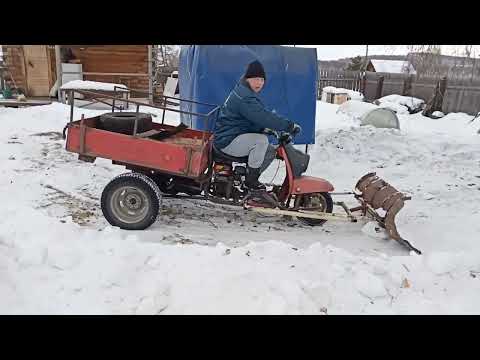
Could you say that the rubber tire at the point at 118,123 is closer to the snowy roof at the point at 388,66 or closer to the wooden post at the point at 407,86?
the wooden post at the point at 407,86

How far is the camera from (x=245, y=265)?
3.38 m

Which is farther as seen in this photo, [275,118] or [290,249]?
[275,118]

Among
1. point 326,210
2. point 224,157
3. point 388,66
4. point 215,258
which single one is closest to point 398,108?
point 326,210

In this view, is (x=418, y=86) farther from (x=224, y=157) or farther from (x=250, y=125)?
(x=224, y=157)

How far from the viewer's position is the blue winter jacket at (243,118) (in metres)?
4.79

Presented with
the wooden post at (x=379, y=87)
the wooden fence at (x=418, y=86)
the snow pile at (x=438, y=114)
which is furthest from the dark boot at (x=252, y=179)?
the wooden post at (x=379, y=87)

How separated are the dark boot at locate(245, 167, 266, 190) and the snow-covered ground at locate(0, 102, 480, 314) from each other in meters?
0.51

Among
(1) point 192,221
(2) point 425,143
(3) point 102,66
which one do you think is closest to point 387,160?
(2) point 425,143

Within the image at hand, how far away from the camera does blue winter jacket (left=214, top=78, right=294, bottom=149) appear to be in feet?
15.7

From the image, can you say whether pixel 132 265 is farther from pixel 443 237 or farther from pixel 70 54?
pixel 70 54

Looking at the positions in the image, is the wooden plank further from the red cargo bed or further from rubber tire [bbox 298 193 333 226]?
rubber tire [bbox 298 193 333 226]

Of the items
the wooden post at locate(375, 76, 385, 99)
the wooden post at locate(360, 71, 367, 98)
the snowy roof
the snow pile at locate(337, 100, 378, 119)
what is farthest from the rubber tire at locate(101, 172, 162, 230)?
the snowy roof

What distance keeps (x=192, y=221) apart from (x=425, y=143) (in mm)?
6833

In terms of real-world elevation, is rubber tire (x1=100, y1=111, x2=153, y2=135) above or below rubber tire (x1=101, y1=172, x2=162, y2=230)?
above
